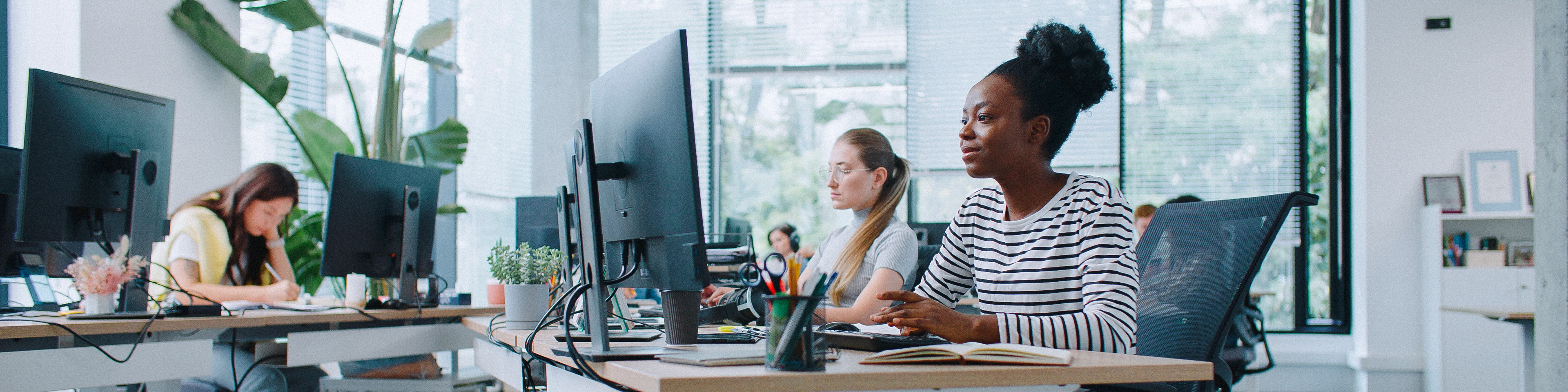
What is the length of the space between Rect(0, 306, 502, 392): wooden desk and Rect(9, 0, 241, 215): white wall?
1217 mm

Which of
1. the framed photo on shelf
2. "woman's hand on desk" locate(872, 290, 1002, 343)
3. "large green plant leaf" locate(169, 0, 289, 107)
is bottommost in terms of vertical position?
"woman's hand on desk" locate(872, 290, 1002, 343)

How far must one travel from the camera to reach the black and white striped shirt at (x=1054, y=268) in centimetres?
127

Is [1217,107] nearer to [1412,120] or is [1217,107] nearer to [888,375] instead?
[1412,120]

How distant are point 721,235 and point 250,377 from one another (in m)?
1.38

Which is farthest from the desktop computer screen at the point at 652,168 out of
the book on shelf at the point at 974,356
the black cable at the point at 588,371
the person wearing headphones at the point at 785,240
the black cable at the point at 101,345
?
the person wearing headphones at the point at 785,240

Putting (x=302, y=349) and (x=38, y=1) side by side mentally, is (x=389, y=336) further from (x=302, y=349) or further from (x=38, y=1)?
(x=38, y=1)

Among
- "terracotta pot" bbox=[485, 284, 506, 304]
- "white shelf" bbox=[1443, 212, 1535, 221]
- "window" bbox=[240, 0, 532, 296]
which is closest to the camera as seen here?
"terracotta pot" bbox=[485, 284, 506, 304]

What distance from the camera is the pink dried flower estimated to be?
6.72 feet

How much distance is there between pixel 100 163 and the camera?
2.08 m

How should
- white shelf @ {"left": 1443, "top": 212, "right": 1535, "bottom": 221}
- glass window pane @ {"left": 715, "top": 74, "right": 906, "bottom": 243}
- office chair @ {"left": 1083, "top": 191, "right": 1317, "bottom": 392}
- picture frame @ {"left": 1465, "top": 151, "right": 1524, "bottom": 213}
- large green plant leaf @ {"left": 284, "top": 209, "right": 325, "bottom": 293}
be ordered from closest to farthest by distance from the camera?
1. office chair @ {"left": 1083, "top": 191, "right": 1317, "bottom": 392}
2. large green plant leaf @ {"left": 284, "top": 209, "right": 325, "bottom": 293}
3. white shelf @ {"left": 1443, "top": 212, "right": 1535, "bottom": 221}
4. picture frame @ {"left": 1465, "top": 151, "right": 1524, "bottom": 213}
5. glass window pane @ {"left": 715, "top": 74, "right": 906, "bottom": 243}

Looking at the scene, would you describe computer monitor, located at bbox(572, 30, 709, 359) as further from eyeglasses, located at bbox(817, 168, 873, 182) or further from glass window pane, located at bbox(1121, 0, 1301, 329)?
glass window pane, located at bbox(1121, 0, 1301, 329)

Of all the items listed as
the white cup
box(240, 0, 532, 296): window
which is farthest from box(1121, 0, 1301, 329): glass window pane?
the white cup

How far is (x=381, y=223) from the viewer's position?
2.51 metres

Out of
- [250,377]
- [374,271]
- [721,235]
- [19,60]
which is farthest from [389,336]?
[19,60]
